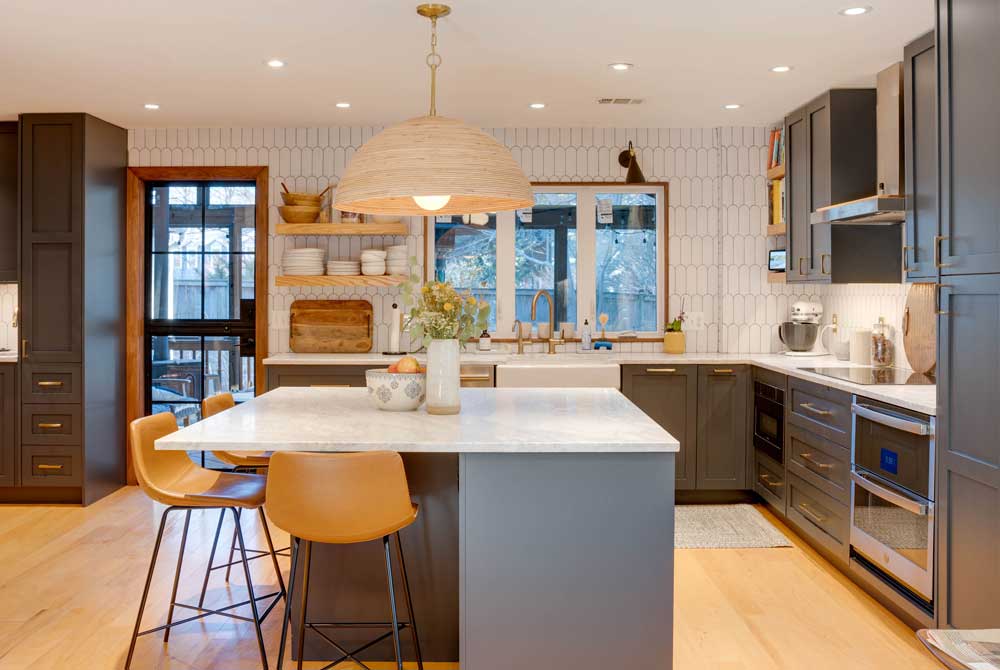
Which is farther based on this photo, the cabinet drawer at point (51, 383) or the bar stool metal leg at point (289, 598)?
the cabinet drawer at point (51, 383)

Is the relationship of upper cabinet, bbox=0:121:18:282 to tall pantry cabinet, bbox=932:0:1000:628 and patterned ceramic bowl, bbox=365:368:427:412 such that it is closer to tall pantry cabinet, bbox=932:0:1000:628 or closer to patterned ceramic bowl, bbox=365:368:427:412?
patterned ceramic bowl, bbox=365:368:427:412

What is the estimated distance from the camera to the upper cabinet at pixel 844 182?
176 inches

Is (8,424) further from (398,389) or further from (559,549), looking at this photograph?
(559,549)

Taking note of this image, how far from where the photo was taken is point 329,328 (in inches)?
227

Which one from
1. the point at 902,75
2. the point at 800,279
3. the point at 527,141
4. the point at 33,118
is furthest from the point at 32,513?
the point at 902,75

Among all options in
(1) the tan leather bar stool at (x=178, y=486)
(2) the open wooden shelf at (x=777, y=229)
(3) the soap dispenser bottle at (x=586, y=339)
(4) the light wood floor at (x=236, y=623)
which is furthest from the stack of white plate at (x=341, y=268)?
(2) the open wooden shelf at (x=777, y=229)

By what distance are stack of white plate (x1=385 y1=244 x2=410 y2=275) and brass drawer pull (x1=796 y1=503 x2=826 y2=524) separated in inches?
113

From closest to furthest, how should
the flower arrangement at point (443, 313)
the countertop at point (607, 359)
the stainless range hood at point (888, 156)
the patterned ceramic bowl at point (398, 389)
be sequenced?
the flower arrangement at point (443, 313)
the patterned ceramic bowl at point (398, 389)
the stainless range hood at point (888, 156)
the countertop at point (607, 359)

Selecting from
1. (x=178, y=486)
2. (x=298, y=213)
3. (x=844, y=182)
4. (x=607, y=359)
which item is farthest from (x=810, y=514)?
(x=298, y=213)

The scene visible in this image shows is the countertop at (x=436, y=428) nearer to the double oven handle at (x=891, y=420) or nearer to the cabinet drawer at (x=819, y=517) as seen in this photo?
the double oven handle at (x=891, y=420)

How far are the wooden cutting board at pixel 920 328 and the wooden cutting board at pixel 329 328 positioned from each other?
3358 millimetres

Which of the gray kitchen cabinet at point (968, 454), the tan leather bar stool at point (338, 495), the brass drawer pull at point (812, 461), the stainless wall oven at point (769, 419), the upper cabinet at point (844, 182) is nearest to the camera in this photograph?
the tan leather bar stool at point (338, 495)

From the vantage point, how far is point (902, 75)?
3.66 m

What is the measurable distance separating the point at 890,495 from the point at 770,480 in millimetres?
1627
